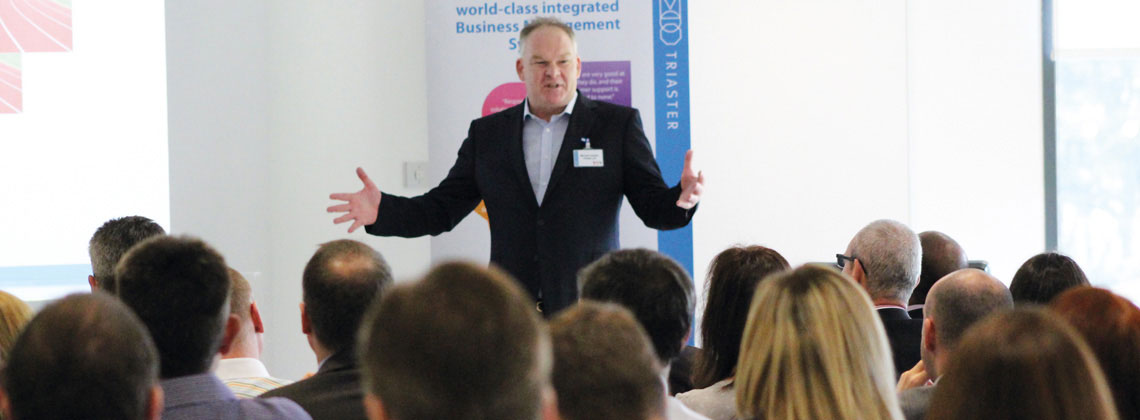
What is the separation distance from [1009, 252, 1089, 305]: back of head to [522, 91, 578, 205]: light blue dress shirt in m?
1.47

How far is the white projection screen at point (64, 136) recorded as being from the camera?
474cm

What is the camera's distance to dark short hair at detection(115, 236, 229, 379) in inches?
71.6

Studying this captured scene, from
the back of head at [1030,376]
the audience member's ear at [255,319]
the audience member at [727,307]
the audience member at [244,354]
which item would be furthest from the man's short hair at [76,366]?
the audience member's ear at [255,319]

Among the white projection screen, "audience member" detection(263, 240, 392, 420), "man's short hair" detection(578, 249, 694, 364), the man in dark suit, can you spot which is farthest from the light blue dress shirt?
the white projection screen

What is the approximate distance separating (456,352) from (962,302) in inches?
69.8

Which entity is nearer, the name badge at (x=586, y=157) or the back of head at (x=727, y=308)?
the back of head at (x=727, y=308)

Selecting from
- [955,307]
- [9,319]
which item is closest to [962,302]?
[955,307]

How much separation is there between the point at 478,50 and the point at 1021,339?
429cm

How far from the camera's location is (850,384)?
155 centimetres

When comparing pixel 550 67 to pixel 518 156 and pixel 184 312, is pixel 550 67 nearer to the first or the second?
pixel 518 156

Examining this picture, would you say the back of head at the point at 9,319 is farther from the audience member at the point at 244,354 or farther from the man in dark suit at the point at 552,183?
the man in dark suit at the point at 552,183

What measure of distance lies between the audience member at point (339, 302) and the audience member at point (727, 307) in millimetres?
661

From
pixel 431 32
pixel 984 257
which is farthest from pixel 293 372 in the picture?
pixel 984 257

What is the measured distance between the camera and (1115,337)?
65.9 inches
